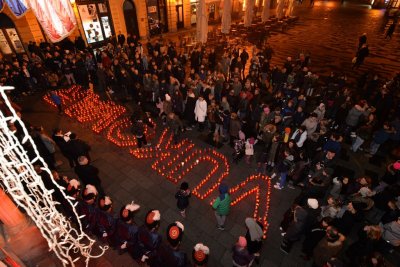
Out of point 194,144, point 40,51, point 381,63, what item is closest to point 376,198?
point 194,144

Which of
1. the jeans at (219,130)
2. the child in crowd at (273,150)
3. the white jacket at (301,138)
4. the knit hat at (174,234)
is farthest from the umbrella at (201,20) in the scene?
the knit hat at (174,234)

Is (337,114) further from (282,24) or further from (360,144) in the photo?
(282,24)

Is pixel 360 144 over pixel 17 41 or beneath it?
beneath

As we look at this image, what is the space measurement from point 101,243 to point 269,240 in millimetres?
4693

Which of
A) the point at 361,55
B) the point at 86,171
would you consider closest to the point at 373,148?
the point at 86,171

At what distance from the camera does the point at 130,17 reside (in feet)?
76.3

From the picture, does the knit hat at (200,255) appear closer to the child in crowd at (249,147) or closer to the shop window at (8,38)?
the child in crowd at (249,147)

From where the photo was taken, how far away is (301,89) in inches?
511

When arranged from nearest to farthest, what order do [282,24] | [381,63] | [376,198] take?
[376,198] < [381,63] < [282,24]

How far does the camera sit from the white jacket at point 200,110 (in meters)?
10.1

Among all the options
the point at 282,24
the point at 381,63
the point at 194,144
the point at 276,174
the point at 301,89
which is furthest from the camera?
the point at 282,24

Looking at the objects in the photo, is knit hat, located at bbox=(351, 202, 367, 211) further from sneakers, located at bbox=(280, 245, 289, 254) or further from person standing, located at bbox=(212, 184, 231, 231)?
person standing, located at bbox=(212, 184, 231, 231)

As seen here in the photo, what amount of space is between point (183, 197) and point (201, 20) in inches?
594

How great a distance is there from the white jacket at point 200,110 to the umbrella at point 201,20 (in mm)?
10161
